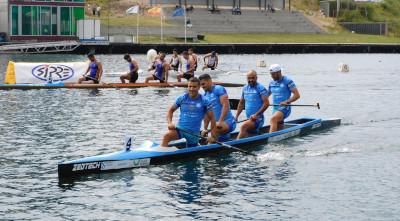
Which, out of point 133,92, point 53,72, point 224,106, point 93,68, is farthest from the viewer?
point 53,72

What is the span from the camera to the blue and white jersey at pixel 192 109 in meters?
22.8

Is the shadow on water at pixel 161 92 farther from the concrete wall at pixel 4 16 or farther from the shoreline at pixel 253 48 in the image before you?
the concrete wall at pixel 4 16

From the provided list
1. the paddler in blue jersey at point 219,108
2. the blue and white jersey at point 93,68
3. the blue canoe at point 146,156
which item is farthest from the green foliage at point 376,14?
the paddler in blue jersey at point 219,108

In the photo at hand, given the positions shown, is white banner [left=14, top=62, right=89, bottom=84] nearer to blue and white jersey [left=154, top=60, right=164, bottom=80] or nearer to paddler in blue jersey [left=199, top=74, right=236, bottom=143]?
blue and white jersey [left=154, top=60, right=164, bottom=80]

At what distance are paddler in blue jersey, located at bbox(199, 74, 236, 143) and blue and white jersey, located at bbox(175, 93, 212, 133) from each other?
510mm

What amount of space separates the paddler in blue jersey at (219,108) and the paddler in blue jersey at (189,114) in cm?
45

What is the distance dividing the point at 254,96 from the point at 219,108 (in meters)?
1.75

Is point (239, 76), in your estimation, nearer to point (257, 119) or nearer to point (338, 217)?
point (257, 119)

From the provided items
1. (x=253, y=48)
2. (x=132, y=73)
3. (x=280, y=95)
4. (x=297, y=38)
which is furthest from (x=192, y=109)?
(x=297, y=38)

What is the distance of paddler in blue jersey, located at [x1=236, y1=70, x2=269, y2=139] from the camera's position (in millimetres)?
25812

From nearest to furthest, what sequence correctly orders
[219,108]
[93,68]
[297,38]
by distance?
1. [219,108]
2. [93,68]
3. [297,38]

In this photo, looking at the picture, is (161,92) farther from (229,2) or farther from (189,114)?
(229,2)

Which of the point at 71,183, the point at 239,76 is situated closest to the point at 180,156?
the point at 71,183

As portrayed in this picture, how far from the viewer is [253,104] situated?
85.7 feet
